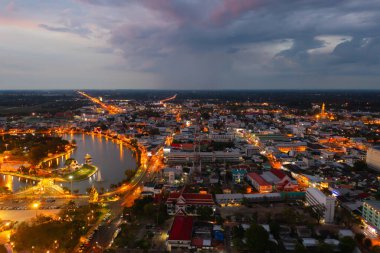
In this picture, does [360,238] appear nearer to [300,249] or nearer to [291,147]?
[300,249]

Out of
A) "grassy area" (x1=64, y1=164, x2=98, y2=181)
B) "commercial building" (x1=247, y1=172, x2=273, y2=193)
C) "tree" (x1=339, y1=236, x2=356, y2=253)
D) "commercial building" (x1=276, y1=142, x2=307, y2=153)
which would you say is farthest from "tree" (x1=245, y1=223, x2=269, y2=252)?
"commercial building" (x1=276, y1=142, x2=307, y2=153)

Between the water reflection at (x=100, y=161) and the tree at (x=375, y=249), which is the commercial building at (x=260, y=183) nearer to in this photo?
the tree at (x=375, y=249)

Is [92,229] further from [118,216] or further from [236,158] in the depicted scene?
[236,158]

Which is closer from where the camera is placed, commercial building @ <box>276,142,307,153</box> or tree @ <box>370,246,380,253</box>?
tree @ <box>370,246,380,253</box>

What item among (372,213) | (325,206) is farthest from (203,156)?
(372,213)

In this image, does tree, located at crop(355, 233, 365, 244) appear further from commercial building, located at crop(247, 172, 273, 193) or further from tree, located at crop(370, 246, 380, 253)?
commercial building, located at crop(247, 172, 273, 193)

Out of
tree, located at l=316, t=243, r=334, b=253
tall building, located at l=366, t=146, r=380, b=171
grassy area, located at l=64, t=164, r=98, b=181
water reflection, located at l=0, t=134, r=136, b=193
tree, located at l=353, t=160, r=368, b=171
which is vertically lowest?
water reflection, located at l=0, t=134, r=136, b=193
